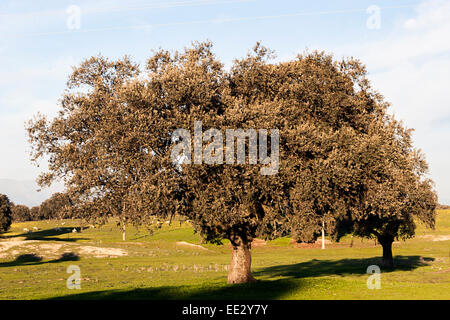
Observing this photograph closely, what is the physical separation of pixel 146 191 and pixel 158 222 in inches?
138

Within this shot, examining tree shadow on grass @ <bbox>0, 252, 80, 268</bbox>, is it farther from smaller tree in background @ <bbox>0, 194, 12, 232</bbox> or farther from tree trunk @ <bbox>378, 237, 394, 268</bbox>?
smaller tree in background @ <bbox>0, 194, 12, 232</bbox>

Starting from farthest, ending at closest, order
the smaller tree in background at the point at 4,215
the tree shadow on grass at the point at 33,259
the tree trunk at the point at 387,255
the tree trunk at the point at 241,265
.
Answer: the smaller tree in background at the point at 4,215 < the tree shadow on grass at the point at 33,259 < the tree trunk at the point at 387,255 < the tree trunk at the point at 241,265

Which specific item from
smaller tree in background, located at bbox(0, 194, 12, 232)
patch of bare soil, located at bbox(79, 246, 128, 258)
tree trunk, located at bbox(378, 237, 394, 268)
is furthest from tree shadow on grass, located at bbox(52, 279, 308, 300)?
smaller tree in background, located at bbox(0, 194, 12, 232)

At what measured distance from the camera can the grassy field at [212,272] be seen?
1262 inches

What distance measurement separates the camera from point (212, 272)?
58344 millimetres

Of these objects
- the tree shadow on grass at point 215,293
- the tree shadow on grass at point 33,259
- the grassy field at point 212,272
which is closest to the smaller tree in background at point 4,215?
the grassy field at point 212,272

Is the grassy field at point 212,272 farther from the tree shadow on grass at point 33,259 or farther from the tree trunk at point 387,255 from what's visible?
the tree trunk at point 387,255

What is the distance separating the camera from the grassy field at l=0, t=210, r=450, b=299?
105 ft

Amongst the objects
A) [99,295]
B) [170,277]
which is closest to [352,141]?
[99,295]

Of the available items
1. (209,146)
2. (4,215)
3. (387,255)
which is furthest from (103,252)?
(209,146)

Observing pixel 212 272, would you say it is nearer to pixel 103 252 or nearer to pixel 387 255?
pixel 387 255

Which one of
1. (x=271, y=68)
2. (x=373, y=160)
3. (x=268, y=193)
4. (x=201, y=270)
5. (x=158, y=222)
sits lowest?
(x=201, y=270)
